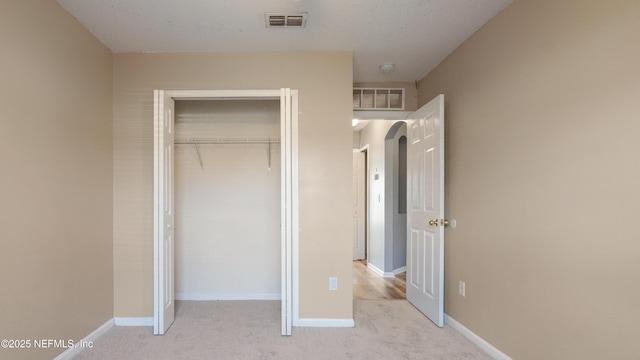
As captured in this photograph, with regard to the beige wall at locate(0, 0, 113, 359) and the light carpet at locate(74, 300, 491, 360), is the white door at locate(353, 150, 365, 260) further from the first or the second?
the beige wall at locate(0, 0, 113, 359)

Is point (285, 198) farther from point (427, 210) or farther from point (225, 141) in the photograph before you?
point (427, 210)

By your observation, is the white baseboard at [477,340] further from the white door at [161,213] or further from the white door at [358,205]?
the white door at [358,205]

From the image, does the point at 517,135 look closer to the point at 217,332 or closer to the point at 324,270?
the point at 324,270

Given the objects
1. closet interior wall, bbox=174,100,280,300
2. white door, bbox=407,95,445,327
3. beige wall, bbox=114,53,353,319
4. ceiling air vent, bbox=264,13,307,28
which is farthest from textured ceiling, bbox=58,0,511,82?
closet interior wall, bbox=174,100,280,300

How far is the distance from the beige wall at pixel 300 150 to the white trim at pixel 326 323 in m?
0.04

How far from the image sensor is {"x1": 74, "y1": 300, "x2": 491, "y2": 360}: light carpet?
2.35m

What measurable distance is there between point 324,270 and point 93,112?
7.80 ft

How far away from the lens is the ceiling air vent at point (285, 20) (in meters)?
2.32

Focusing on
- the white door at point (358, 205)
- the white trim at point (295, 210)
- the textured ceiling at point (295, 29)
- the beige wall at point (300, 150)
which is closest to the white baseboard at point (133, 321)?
the beige wall at point (300, 150)

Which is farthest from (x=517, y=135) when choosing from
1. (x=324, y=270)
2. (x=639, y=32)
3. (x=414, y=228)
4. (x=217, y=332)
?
(x=217, y=332)

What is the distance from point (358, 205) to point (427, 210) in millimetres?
3083

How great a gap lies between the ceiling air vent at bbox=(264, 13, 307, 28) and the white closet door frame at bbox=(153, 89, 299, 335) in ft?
1.67

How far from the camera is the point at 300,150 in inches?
115

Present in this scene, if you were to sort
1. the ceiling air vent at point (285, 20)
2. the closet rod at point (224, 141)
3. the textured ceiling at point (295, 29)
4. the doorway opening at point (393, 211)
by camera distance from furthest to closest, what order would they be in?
the doorway opening at point (393, 211) < the closet rod at point (224, 141) < the ceiling air vent at point (285, 20) < the textured ceiling at point (295, 29)
